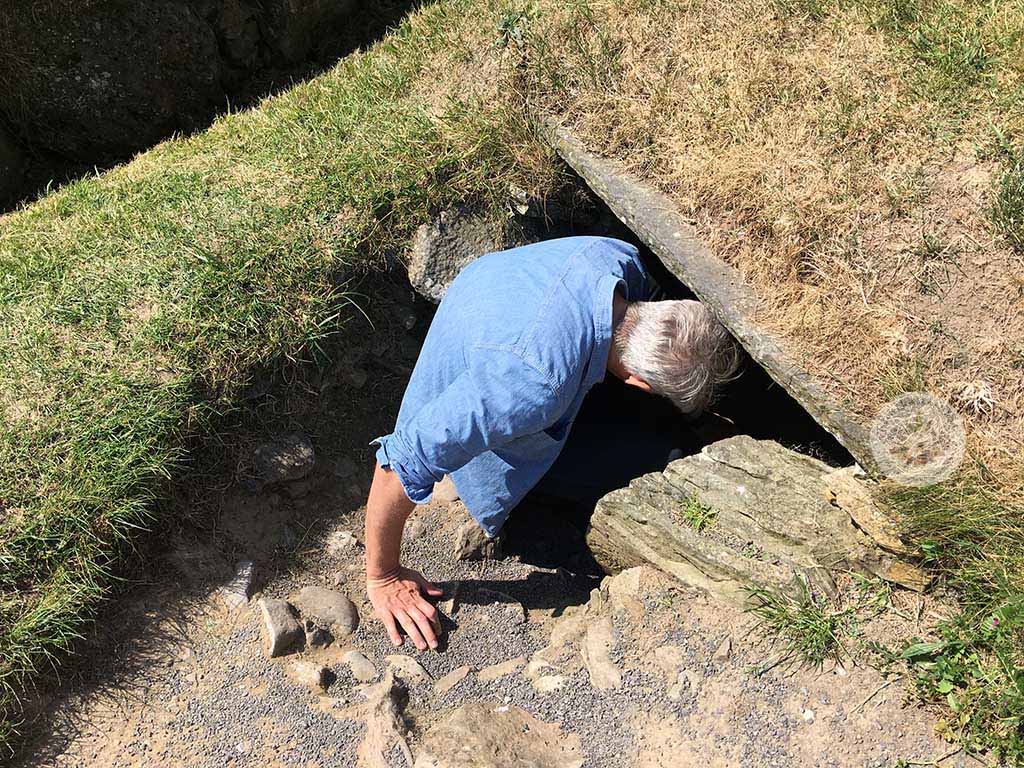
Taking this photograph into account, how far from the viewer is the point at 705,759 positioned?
8.63 ft

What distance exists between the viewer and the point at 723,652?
2818 millimetres

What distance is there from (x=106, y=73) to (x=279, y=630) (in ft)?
12.4

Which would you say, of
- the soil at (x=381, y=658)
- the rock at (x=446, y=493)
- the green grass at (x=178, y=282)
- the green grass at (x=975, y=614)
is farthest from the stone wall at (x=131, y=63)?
the green grass at (x=975, y=614)

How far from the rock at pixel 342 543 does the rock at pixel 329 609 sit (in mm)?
231

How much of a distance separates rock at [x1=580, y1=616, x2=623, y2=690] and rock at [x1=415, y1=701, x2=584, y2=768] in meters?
0.21

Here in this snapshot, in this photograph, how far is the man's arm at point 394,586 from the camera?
10.5ft

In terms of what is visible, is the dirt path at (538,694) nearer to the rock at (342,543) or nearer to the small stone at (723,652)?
the small stone at (723,652)

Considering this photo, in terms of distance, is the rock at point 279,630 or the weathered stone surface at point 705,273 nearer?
the weathered stone surface at point 705,273

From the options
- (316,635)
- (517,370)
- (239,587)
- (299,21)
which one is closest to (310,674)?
(316,635)

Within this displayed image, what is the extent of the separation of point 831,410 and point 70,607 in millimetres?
2701

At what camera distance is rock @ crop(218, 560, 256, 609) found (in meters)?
3.38

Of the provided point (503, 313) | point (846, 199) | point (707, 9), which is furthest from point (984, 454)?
point (707, 9)

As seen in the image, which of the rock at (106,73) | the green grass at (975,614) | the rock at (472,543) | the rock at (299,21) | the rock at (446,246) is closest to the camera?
the green grass at (975,614)

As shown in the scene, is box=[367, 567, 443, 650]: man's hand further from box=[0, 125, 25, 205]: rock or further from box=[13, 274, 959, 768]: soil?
box=[0, 125, 25, 205]: rock
